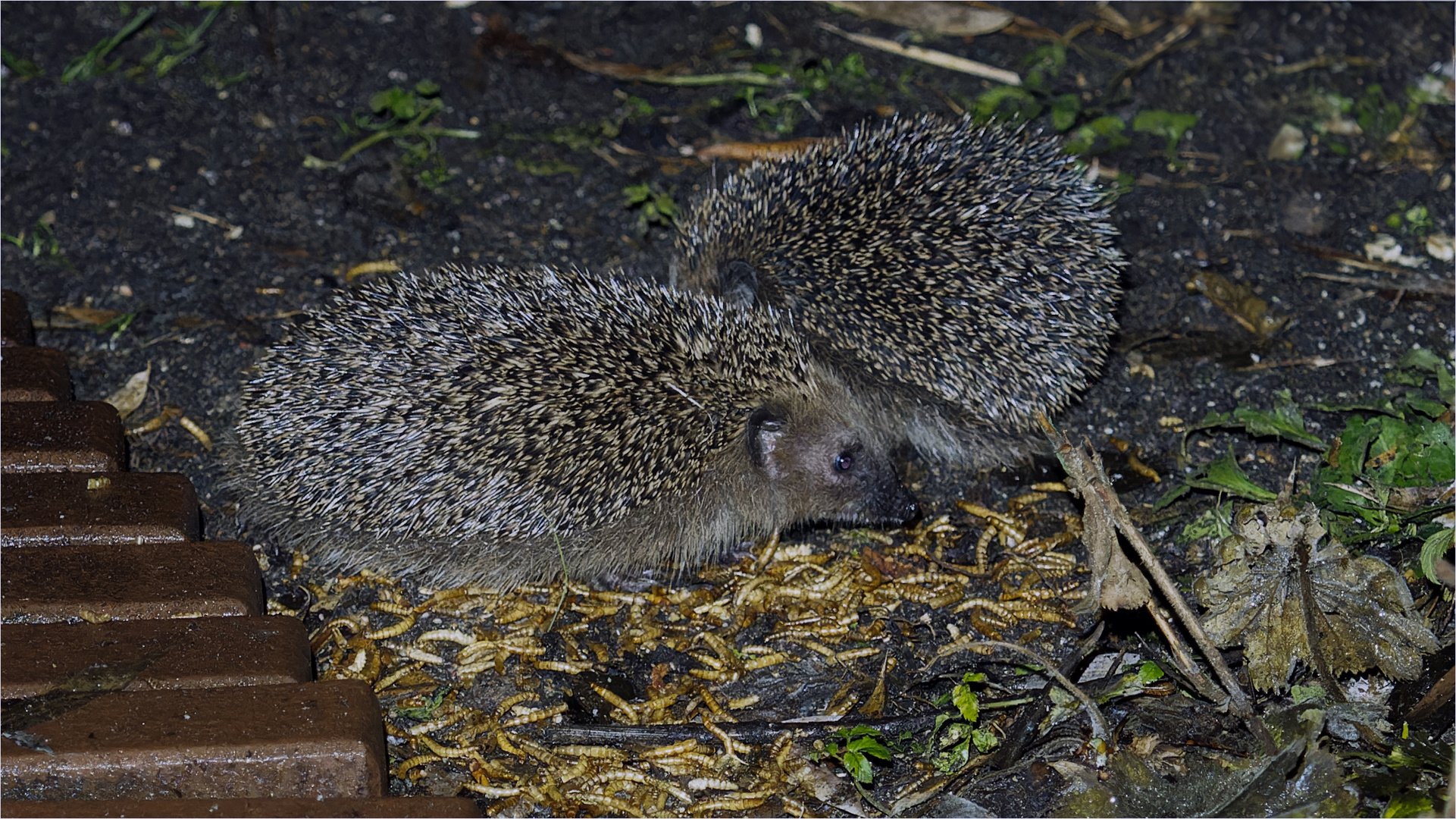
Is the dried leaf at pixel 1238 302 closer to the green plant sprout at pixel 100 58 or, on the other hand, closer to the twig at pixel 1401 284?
the twig at pixel 1401 284

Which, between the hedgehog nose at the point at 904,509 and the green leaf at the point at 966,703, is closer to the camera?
the green leaf at the point at 966,703

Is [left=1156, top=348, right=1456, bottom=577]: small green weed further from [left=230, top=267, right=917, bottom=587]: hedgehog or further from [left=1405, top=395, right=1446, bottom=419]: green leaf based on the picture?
[left=230, top=267, right=917, bottom=587]: hedgehog

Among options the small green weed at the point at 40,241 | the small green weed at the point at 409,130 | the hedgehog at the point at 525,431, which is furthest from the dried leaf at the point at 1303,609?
the small green weed at the point at 40,241

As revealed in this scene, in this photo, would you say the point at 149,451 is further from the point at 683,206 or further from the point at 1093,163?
the point at 1093,163

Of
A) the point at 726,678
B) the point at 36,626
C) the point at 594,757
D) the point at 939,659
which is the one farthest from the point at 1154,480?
the point at 36,626

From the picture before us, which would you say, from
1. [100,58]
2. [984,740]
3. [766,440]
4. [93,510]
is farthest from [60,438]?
[100,58]

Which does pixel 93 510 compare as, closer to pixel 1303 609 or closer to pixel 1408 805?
pixel 1303 609

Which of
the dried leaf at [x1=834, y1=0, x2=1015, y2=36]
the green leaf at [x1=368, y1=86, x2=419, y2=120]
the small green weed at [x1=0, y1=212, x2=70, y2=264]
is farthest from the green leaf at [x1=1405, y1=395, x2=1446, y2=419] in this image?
A: the small green weed at [x1=0, y1=212, x2=70, y2=264]
